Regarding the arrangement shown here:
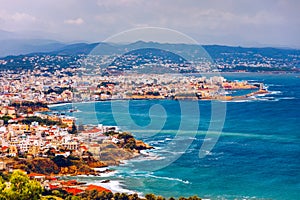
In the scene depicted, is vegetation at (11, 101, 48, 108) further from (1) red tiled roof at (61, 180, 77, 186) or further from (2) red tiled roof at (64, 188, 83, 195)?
(2) red tiled roof at (64, 188, 83, 195)

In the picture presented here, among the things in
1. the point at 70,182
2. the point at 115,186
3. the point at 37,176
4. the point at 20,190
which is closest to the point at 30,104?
the point at 37,176

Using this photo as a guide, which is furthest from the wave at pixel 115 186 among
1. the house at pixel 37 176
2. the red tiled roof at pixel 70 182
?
the house at pixel 37 176

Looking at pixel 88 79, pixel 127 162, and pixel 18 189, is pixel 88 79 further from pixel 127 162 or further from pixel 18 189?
pixel 18 189

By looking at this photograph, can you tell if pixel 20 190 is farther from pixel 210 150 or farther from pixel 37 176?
pixel 210 150

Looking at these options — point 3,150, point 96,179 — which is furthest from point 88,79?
point 96,179

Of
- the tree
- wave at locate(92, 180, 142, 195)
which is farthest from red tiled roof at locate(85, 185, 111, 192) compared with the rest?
the tree

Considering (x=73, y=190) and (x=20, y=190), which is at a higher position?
(x=20, y=190)
